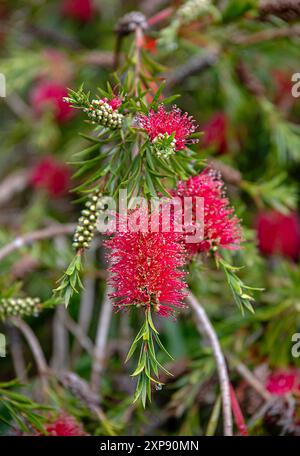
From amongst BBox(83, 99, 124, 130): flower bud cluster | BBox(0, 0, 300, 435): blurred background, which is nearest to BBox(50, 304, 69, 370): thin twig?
BBox(0, 0, 300, 435): blurred background

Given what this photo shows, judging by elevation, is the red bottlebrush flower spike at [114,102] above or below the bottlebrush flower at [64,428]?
above

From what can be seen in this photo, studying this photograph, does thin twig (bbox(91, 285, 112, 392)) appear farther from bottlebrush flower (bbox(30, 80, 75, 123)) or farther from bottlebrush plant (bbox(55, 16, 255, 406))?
bottlebrush flower (bbox(30, 80, 75, 123))

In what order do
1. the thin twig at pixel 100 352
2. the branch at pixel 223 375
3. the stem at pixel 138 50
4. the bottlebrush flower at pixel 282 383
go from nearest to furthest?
the branch at pixel 223 375, the stem at pixel 138 50, the bottlebrush flower at pixel 282 383, the thin twig at pixel 100 352

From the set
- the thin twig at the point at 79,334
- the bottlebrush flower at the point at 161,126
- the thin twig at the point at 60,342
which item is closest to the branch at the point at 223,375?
the bottlebrush flower at the point at 161,126

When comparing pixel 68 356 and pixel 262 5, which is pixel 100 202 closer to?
pixel 262 5

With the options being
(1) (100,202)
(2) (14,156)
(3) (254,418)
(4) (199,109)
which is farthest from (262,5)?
(2) (14,156)

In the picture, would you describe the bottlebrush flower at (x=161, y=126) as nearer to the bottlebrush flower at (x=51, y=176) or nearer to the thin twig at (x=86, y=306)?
the thin twig at (x=86, y=306)

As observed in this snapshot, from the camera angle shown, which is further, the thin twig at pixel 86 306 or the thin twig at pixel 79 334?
the thin twig at pixel 86 306

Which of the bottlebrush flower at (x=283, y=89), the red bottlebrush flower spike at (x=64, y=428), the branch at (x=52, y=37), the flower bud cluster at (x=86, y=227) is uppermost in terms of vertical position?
the branch at (x=52, y=37)
